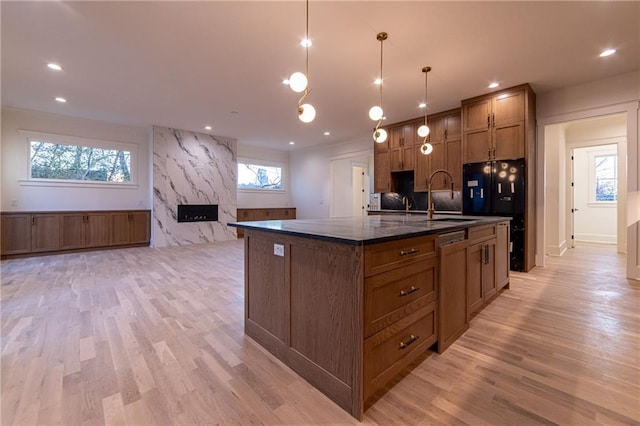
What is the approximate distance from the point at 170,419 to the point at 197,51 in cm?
350

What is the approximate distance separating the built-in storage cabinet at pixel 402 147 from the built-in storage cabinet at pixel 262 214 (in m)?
4.09

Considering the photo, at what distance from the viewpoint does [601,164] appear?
6.89 metres

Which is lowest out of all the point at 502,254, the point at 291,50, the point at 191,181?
the point at 502,254

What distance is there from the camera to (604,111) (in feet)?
12.7

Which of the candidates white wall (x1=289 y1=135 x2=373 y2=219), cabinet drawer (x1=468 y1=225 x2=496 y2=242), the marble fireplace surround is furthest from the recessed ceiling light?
the marble fireplace surround

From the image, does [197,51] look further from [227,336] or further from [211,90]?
[227,336]

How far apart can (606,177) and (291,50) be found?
27.7 ft

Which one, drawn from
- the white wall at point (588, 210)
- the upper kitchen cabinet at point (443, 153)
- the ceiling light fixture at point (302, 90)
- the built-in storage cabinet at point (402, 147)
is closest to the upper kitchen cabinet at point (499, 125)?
the upper kitchen cabinet at point (443, 153)

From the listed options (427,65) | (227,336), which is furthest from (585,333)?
(427,65)

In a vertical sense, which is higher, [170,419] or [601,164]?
[601,164]

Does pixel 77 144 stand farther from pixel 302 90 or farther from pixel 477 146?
pixel 477 146

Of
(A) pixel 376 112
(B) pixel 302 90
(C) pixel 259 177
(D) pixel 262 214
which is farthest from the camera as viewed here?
(C) pixel 259 177

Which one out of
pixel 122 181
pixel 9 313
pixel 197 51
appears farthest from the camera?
pixel 122 181

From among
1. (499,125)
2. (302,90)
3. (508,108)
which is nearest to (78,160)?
(302,90)
